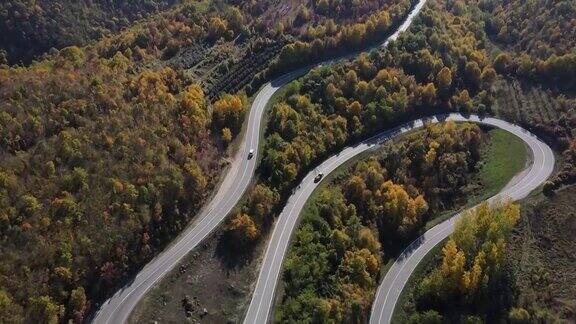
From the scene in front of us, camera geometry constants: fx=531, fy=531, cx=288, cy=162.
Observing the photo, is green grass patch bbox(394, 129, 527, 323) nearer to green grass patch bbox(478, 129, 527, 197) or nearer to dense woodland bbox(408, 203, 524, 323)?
green grass patch bbox(478, 129, 527, 197)

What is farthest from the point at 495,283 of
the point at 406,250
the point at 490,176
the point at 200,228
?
the point at 200,228

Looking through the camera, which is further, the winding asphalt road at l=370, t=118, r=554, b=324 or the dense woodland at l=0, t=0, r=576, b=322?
the winding asphalt road at l=370, t=118, r=554, b=324

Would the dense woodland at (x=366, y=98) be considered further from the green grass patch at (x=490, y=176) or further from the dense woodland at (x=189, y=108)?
the green grass patch at (x=490, y=176)

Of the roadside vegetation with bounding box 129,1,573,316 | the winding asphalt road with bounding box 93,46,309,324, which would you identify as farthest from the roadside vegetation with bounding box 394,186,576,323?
the winding asphalt road with bounding box 93,46,309,324

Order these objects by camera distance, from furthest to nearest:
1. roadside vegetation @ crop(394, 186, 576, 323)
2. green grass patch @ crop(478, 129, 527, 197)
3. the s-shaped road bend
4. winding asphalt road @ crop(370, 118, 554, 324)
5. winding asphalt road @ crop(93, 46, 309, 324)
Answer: green grass patch @ crop(478, 129, 527, 197), winding asphalt road @ crop(370, 118, 554, 324), roadside vegetation @ crop(394, 186, 576, 323), the s-shaped road bend, winding asphalt road @ crop(93, 46, 309, 324)

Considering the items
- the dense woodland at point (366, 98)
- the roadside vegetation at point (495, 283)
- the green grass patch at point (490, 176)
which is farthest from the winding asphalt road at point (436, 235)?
the dense woodland at point (366, 98)

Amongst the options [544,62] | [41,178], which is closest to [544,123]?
[544,62]
